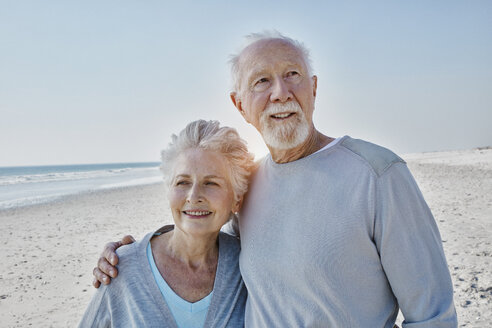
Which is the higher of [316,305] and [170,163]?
[170,163]

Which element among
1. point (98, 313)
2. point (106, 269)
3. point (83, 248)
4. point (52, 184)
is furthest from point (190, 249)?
point (52, 184)

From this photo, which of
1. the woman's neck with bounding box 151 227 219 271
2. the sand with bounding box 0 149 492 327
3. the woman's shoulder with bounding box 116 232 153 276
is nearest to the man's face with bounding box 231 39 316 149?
the woman's neck with bounding box 151 227 219 271

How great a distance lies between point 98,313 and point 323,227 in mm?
1405

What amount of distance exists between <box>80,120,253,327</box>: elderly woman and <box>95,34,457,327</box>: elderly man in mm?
147

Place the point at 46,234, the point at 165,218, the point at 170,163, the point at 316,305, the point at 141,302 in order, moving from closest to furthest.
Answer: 1. the point at 316,305
2. the point at 141,302
3. the point at 170,163
4. the point at 46,234
5. the point at 165,218

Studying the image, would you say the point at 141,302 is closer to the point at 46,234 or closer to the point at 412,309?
the point at 412,309

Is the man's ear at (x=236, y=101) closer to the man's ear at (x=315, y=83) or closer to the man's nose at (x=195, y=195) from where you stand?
the man's ear at (x=315, y=83)

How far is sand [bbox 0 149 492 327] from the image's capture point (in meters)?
5.02

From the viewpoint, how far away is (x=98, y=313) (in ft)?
7.25

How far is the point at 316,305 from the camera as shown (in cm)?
189

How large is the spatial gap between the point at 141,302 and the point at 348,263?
3.95 feet

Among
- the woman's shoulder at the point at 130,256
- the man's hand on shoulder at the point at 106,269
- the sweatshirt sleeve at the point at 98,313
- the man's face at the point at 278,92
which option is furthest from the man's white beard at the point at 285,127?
the sweatshirt sleeve at the point at 98,313

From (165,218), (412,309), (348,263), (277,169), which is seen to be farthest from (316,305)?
(165,218)

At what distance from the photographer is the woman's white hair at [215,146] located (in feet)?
7.73
